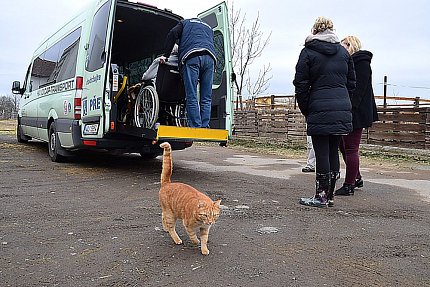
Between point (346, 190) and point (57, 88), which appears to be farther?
point (57, 88)

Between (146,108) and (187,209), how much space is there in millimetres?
3729

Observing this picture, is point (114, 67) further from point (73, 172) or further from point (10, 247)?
point (10, 247)

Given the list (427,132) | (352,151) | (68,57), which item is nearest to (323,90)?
(352,151)

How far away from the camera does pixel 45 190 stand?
519cm

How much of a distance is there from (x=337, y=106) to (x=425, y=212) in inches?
58.3

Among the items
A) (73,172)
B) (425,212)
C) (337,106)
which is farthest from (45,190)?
(425,212)

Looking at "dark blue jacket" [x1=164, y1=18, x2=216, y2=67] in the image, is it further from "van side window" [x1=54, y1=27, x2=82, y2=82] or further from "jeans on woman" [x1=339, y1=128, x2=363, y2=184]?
"jeans on woman" [x1=339, y1=128, x2=363, y2=184]

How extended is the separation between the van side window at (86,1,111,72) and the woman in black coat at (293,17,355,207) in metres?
2.99

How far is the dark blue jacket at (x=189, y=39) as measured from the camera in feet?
19.2

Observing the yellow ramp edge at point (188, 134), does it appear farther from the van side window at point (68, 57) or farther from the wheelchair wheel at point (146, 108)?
the van side window at point (68, 57)

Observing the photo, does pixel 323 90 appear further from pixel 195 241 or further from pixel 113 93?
pixel 113 93

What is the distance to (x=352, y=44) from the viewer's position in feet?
16.7

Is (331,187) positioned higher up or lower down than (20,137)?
lower down

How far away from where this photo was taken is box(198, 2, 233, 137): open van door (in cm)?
689
